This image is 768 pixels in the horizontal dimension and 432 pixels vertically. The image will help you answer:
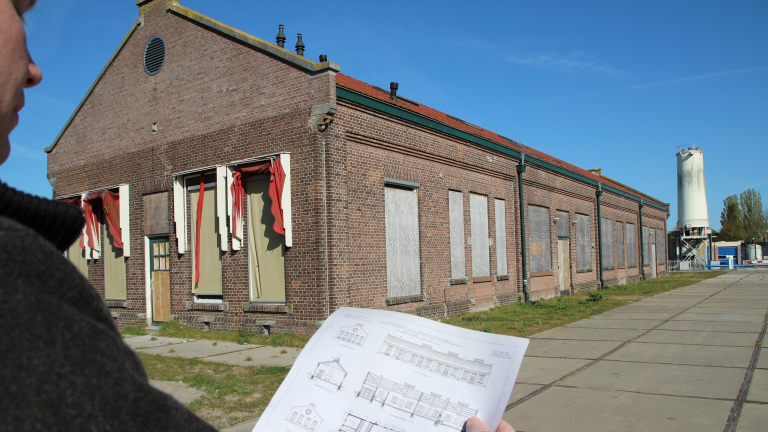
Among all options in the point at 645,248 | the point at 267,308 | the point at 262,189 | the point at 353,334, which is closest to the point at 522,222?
the point at 262,189

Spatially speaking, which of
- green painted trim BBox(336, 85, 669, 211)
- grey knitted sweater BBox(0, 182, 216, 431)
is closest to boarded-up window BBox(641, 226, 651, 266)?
green painted trim BBox(336, 85, 669, 211)

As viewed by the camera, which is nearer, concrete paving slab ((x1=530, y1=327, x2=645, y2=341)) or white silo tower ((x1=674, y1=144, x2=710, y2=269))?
concrete paving slab ((x1=530, y1=327, x2=645, y2=341))

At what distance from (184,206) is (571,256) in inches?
649

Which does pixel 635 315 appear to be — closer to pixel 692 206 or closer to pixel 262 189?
pixel 262 189

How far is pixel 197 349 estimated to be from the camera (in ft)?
34.3

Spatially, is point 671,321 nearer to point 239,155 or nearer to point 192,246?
point 239,155

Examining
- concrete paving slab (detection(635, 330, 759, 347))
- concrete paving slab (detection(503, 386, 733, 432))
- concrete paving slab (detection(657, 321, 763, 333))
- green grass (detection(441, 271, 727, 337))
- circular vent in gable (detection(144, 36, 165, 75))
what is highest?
circular vent in gable (detection(144, 36, 165, 75))

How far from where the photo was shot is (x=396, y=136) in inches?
517

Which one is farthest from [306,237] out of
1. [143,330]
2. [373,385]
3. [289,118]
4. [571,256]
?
[571,256]

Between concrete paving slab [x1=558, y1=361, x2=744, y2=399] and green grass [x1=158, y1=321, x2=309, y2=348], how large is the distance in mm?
5260

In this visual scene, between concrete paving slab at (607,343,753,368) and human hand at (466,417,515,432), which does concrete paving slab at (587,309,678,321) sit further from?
human hand at (466,417,515,432)

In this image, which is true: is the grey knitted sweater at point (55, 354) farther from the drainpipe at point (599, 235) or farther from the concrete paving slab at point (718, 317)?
the drainpipe at point (599, 235)

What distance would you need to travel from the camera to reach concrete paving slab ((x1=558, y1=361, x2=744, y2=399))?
20.9ft

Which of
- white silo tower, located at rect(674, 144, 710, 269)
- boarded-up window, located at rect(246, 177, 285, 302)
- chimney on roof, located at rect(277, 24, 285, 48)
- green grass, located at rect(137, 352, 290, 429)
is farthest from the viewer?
white silo tower, located at rect(674, 144, 710, 269)
